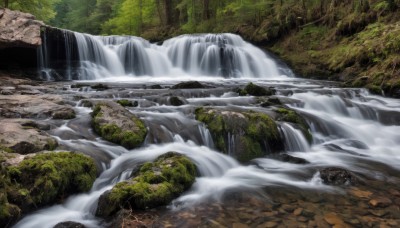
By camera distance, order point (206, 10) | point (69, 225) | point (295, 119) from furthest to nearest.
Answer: point (206, 10)
point (295, 119)
point (69, 225)

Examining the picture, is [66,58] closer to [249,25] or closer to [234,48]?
[234,48]

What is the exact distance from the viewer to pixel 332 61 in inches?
629

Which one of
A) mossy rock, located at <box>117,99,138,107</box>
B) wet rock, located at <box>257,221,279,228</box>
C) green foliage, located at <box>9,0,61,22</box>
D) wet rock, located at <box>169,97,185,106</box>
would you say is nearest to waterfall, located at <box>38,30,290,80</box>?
green foliage, located at <box>9,0,61,22</box>

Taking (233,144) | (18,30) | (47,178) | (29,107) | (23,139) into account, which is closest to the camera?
(47,178)

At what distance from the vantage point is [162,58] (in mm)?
20203

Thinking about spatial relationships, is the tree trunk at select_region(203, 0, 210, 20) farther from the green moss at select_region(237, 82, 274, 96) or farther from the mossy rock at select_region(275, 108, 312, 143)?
the mossy rock at select_region(275, 108, 312, 143)

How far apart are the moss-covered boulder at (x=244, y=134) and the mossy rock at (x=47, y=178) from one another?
2.58 metres

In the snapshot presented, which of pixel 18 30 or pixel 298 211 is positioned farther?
pixel 18 30

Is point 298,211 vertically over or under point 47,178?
under

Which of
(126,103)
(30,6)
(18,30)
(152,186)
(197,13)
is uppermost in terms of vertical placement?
(197,13)

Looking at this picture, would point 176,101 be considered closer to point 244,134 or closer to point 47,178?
point 244,134

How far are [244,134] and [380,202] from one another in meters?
2.63

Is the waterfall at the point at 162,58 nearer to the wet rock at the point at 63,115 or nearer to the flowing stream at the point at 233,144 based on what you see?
the flowing stream at the point at 233,144

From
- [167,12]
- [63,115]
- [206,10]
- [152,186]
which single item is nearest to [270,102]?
[63,115]
